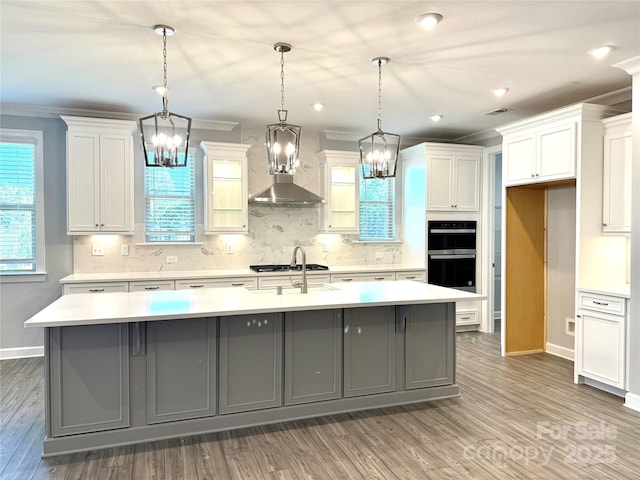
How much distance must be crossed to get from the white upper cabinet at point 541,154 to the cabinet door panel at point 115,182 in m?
4.18

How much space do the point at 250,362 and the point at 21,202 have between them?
360cm

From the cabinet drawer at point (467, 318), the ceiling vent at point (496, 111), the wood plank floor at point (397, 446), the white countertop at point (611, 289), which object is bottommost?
the wood plank floor at point (397, 446)

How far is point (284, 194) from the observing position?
213 inches

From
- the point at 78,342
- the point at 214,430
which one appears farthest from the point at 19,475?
the point at 214,430

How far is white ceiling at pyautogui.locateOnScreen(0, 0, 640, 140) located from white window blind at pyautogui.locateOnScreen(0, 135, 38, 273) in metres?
0.53

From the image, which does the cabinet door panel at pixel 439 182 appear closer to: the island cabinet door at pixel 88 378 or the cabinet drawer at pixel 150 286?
the cabinet drawer at pixel 150 286

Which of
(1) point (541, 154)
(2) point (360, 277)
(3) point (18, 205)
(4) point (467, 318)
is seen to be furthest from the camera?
(4) point (467, 318)

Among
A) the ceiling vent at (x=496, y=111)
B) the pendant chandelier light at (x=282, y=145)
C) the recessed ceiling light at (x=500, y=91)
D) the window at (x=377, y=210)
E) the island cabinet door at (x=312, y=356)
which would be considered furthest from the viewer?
the window at (x=377, y=210)

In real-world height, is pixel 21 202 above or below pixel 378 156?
below

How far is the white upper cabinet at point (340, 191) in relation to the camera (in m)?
5.97

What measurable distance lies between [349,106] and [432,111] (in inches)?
38.8

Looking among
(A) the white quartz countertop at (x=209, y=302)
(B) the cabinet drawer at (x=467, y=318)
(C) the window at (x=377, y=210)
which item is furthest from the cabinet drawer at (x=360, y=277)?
(A) the white quartz countertop at (x=209, y=302)

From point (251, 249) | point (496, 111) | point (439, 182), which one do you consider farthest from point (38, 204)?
point (496, 111)

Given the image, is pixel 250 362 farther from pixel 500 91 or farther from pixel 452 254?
pixel 452 254
